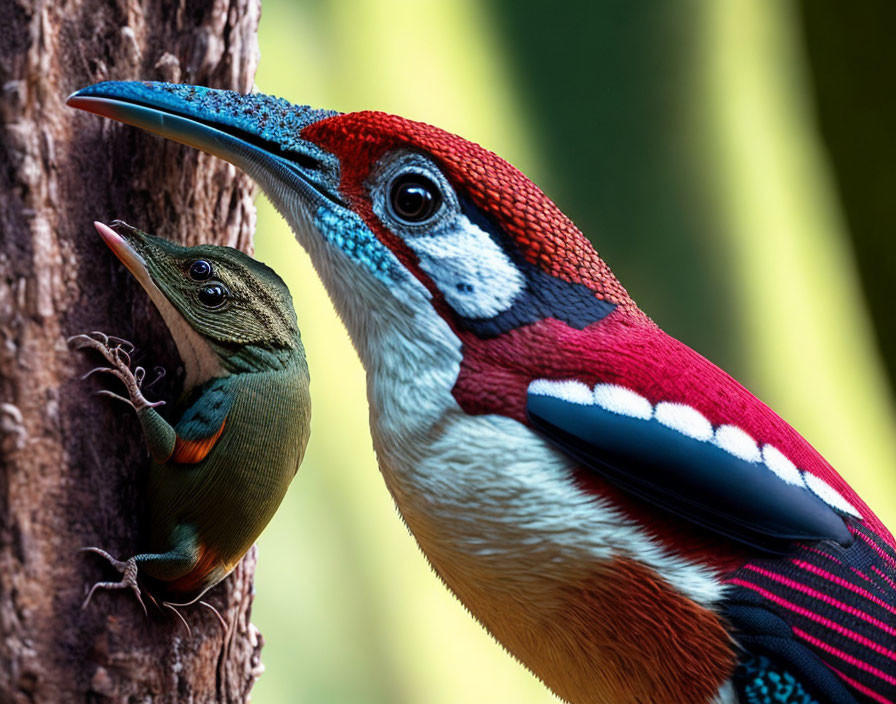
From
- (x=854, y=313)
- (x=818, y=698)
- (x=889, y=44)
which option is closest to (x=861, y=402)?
(x=854, y=313)

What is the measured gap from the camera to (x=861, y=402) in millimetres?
1680

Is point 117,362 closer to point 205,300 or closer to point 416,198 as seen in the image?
point 205,300

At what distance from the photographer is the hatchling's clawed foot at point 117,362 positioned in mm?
698

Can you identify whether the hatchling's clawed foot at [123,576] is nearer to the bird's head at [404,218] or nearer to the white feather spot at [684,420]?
the bird's head at [404,218]

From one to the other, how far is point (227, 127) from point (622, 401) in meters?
0.36

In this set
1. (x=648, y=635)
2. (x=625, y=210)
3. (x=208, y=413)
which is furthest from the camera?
(x=625, y=210)

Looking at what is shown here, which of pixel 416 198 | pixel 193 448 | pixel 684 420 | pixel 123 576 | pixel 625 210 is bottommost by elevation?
pixel 123 576

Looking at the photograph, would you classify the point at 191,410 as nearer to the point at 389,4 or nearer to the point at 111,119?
the point at 111,119

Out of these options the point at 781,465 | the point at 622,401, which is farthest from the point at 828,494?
the point at 622,401

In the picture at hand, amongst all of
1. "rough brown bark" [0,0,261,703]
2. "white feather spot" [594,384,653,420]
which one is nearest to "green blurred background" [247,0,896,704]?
"rough brown bark" [0,0,261,703]

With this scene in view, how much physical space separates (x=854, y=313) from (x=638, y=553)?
1293 mm

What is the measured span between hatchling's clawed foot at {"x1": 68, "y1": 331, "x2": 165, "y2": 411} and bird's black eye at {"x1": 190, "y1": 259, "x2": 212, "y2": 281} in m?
0.08

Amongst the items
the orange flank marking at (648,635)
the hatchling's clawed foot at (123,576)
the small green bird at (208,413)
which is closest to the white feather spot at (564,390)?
the orange flank marking at (648,635)

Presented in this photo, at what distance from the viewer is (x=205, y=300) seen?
28.1 inches
